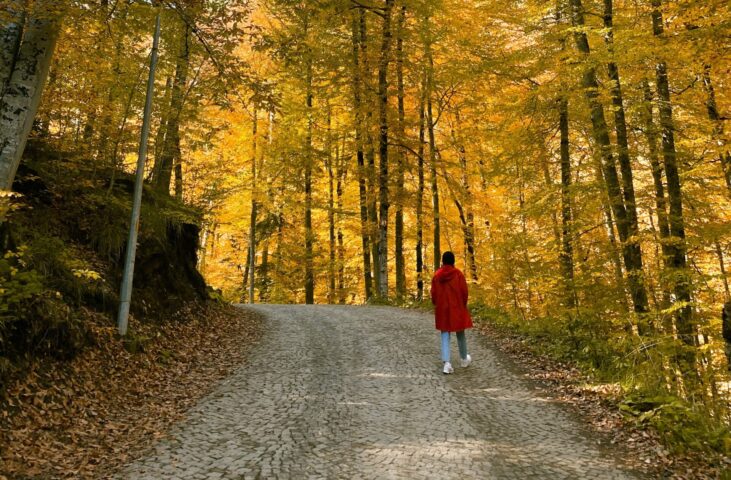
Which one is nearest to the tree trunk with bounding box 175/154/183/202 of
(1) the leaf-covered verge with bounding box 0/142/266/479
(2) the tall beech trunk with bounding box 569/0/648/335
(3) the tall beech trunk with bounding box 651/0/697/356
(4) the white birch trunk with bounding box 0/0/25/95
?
(1) the leaf-covered verge with bounding box 0/142/266/479

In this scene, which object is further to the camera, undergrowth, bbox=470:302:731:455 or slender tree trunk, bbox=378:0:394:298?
slender tree trunk, bbox=378:0:394:298

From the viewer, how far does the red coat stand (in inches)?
295

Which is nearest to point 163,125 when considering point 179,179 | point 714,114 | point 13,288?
point 179,179

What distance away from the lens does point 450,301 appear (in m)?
7.56

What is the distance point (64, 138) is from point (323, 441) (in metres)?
6.62

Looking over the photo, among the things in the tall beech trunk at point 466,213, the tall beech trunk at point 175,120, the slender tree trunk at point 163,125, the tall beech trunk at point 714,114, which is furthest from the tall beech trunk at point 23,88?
the tall beech trunk at point 466,213

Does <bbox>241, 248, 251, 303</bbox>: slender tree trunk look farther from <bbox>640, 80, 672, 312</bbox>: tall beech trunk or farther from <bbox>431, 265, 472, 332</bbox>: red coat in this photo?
<bbox>640, 80, 672, 312</bbox>: tall beech trunk

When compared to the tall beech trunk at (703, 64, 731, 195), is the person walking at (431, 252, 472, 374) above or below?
below

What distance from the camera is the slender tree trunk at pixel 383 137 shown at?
16.3 m

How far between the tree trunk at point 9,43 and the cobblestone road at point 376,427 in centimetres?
428

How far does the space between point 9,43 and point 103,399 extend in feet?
14.1

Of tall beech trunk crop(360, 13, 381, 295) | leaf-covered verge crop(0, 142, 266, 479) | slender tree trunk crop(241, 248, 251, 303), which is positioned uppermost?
tall beech trunk crop(360, 13, 381, 295)

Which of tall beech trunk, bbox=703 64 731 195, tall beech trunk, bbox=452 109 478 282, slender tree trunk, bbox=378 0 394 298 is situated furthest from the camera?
tall beech trunk, bbox=452 109 478 282

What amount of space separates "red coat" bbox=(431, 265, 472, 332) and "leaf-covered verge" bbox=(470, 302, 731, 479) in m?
1.35
